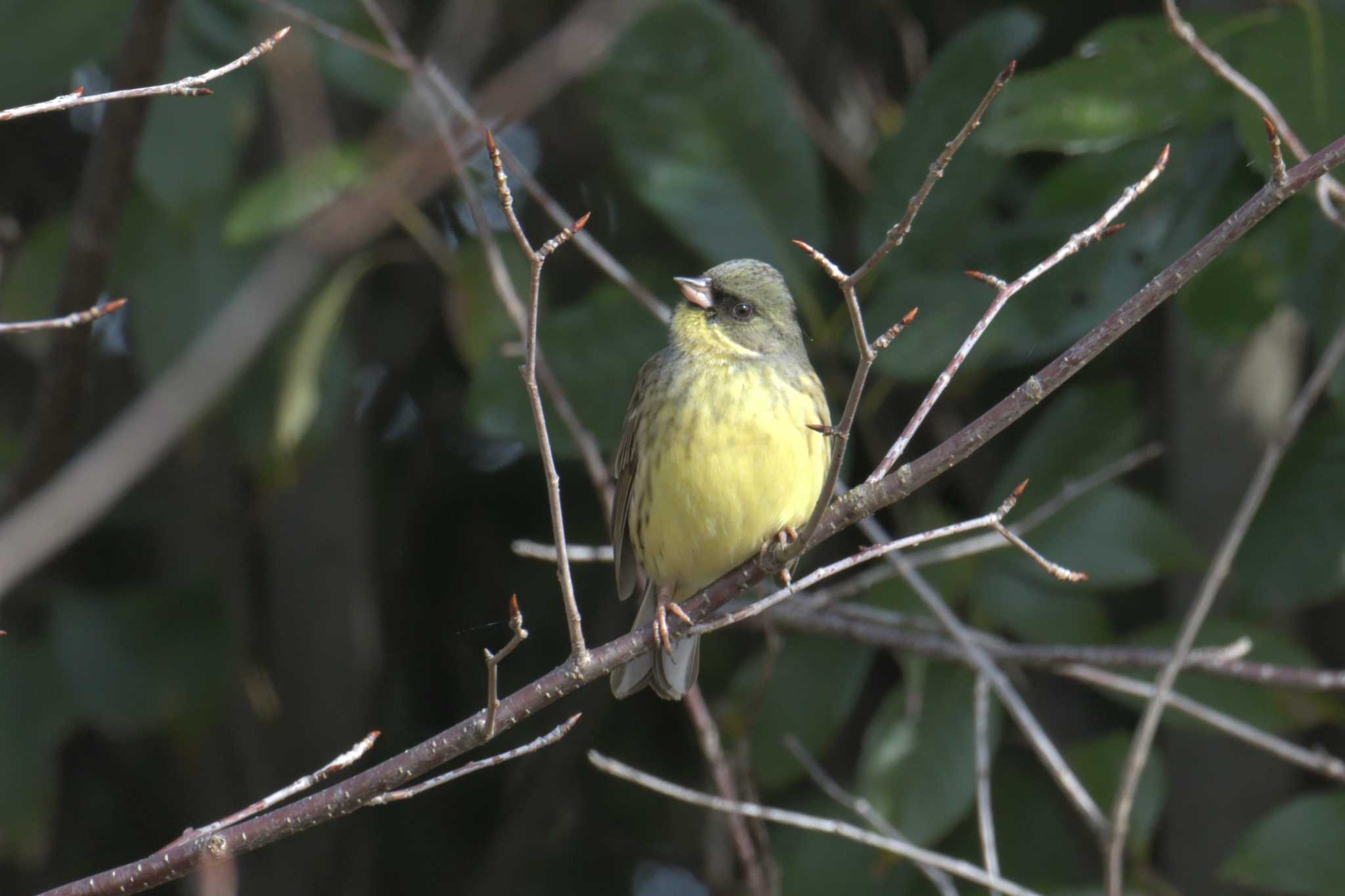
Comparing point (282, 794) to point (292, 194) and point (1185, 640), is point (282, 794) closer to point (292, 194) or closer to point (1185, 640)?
point (1185, 640)

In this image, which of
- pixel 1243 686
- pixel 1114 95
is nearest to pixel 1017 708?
pixel 1243 686

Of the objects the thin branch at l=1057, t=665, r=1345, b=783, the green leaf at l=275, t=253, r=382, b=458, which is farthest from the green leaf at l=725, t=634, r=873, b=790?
the green leaf at l=275, t=253, r=382, b=458

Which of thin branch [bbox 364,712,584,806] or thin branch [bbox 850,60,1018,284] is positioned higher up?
thin branch [bbox 850,60,1018,284]

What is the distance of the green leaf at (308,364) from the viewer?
365 centimetres

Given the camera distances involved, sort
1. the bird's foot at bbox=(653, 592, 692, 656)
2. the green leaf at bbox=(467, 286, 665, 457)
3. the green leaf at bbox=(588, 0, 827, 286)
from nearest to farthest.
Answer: the bird's foot at bbox=(653, 592, 692, 656), the green leaf at bbox=(467, 286, 665, 457), the green leaf at bbox=(588, 0, 827, 286)

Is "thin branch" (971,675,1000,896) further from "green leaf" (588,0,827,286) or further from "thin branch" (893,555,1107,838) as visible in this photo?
"green leaf" (588,0,827,286)

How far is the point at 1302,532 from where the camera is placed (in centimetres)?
350

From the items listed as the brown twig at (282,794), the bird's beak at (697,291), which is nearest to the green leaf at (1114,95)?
the bird's beak at (697,291)

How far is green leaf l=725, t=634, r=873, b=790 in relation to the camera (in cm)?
369

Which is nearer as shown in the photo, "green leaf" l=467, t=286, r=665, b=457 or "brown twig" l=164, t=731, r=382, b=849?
"brown twig" l=164, t=731, r=382, b=849

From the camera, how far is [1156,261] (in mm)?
3432

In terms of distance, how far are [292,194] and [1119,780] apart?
2.23m

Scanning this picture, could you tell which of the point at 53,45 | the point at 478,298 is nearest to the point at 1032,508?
the point at 478,298

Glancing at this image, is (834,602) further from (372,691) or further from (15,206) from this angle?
(15,206)
